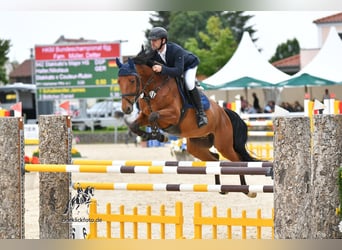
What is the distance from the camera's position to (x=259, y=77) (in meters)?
15.8

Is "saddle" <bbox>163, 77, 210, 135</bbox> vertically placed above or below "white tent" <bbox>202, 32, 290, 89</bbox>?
below

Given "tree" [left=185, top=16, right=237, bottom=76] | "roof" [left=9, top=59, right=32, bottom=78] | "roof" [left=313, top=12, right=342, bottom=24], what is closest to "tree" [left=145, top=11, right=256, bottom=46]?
"tree" [left=185, top=16, right=237, bottom=76]

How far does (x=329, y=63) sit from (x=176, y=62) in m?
9.77

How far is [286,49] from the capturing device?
40531 millimetres

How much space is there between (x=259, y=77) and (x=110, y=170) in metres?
11.8

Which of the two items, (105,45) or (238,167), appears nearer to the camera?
(238,167)

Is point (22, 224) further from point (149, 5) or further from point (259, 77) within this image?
point (259, 77)

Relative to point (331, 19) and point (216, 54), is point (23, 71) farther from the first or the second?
point (331, 19)

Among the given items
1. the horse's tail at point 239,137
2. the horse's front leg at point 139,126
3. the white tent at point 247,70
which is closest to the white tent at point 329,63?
the white tent at point 247,70

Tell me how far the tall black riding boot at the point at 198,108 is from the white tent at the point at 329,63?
8.89 metres

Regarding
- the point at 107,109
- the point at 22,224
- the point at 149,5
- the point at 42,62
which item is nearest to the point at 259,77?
the point at 42,62

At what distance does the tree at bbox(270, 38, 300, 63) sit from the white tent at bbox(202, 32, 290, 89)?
2405 centimetres

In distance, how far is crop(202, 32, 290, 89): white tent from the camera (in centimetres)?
1575

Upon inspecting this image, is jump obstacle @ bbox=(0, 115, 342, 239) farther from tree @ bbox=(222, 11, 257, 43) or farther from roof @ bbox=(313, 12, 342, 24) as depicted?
tree @ bbox=(222, 11, 257, 43)
